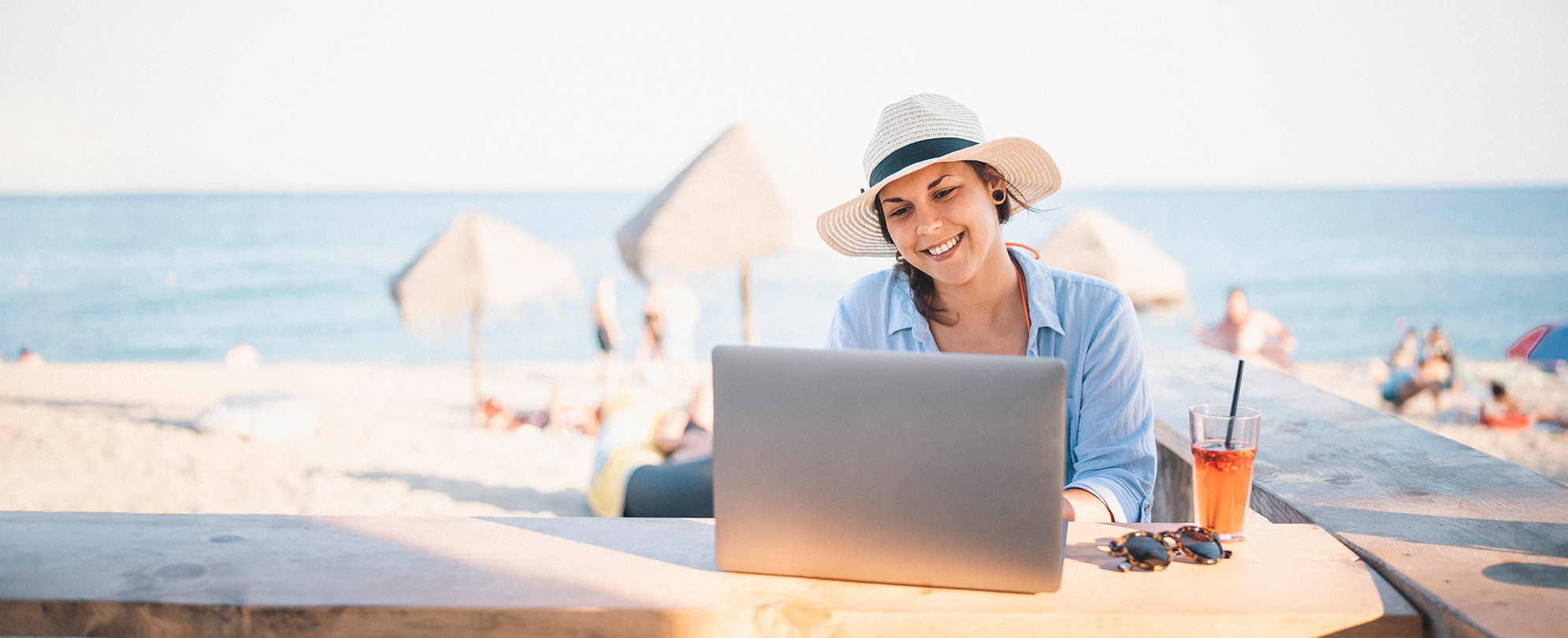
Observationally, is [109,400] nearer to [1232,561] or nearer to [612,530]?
[612,530]

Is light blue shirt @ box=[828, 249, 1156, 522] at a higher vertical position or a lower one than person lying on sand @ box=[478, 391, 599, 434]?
higher

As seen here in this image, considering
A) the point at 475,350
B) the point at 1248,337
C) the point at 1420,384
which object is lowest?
the point at 1420,384

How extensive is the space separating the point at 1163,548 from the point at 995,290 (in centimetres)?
78

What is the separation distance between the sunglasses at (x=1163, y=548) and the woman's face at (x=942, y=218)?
2.15 ft

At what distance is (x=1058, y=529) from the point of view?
94 cm

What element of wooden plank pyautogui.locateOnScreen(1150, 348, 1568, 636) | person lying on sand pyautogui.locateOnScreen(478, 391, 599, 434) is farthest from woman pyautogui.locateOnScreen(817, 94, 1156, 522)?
person lying on sand pyautogui.locateOnScreen(478, 391, 599, 434)

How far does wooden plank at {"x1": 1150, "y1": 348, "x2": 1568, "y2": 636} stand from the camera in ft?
3.11

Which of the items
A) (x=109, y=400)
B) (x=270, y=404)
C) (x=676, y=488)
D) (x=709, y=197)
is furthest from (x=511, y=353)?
(x=676, y=488)

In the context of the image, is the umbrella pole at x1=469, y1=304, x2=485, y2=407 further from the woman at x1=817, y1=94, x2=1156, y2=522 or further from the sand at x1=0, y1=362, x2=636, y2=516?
the woman at x1=817, y1=94, x2=1156, y2=522

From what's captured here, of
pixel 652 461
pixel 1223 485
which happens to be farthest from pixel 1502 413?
pixel 1223 485

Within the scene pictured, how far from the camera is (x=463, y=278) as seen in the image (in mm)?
7535

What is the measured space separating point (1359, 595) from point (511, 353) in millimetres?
16934

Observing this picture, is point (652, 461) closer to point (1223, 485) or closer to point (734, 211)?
point (734, 211)

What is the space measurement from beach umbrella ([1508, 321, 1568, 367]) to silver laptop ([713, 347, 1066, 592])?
8250 millimetres
